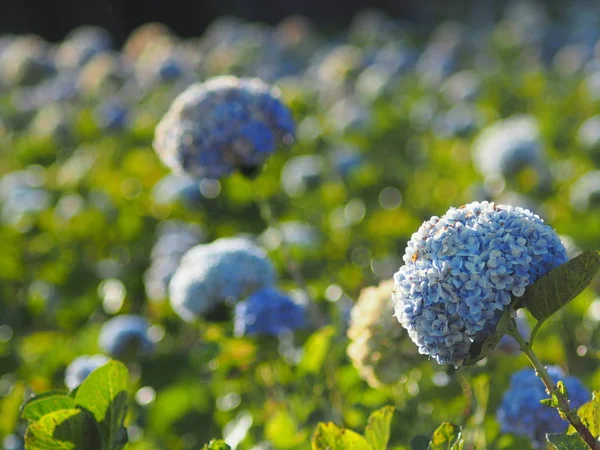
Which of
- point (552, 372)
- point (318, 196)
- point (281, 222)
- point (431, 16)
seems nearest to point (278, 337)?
point (552, 372)

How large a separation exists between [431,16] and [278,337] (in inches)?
486

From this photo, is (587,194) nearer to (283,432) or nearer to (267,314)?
(267,314)

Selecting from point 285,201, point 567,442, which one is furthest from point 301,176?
point 567,442

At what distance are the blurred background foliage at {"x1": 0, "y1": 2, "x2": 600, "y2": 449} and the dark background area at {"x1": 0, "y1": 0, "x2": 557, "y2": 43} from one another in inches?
233

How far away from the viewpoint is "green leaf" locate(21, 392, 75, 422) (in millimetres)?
1402

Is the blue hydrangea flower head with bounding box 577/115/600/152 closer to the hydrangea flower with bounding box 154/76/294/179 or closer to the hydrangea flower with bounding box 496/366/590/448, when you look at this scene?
the hydrangea flower with bounding box 154/76/294/179

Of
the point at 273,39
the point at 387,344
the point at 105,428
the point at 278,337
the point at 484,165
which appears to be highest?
the point at 105,428

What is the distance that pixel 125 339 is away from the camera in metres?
2.51

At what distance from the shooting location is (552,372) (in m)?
1.63

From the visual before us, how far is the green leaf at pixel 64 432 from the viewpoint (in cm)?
134

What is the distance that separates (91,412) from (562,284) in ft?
2.23

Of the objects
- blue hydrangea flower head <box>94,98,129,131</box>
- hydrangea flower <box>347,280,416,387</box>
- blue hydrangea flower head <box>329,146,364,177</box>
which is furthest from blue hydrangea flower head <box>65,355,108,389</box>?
blue hydrangea flower head <box>94,98,129,131</box>

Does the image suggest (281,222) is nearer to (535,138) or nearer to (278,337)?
(535,138)

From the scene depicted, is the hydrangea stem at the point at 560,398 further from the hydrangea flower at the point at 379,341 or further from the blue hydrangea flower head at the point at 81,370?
the blue hydrangea flower head at the point at 81,370
